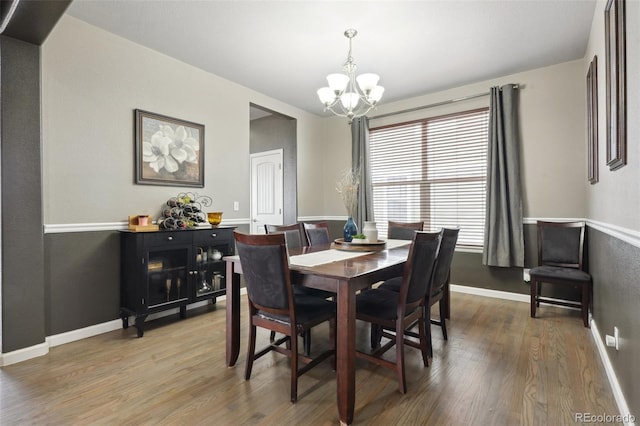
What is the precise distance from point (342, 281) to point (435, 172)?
3.30 m

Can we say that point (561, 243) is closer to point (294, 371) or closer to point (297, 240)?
point (297, 240)

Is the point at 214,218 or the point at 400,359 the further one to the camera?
the point at 214,218

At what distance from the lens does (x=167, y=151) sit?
11.1ft

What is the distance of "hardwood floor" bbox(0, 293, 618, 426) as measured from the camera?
172cm

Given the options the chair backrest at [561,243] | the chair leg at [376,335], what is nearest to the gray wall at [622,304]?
the chair backrest at [561,243]

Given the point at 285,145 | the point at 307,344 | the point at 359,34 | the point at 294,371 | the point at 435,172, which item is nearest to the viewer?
the point at 294,371

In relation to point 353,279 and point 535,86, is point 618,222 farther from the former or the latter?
point 535,86

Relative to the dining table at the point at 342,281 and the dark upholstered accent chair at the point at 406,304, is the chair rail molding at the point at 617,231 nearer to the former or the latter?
the dark upholstered accent chair at the point at 406,304

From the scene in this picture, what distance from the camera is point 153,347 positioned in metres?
2.60

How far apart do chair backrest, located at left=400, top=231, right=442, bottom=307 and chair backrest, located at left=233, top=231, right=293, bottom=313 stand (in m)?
0.70

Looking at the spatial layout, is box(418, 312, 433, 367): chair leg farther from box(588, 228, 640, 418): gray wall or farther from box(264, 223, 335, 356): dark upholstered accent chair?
box(588, 228, 640, 418): gray wall

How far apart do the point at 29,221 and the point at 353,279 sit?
246 cm

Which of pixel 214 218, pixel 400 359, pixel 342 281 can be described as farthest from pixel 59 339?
pixel 400 359

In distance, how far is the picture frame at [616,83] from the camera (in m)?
1.67
